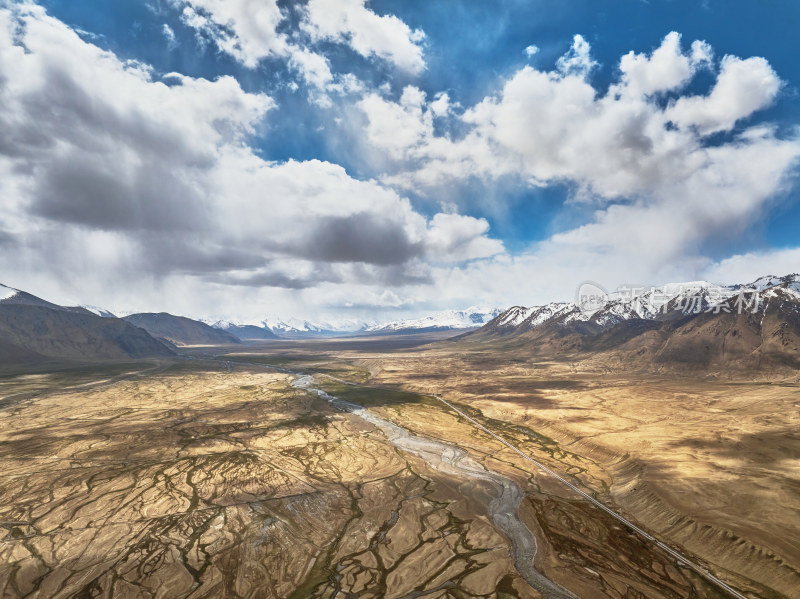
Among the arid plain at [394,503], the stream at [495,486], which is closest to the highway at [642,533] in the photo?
the arid plain at [394,503]

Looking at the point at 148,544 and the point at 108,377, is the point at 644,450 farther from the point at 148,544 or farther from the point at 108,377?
the point at 108,377

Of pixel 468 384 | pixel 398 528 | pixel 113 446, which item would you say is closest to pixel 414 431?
pixel 398 528

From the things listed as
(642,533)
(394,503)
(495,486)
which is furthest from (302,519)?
(642,533)

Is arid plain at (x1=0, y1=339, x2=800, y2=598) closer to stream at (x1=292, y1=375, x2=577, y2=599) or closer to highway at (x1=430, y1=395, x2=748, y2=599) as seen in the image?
stream at (x1=292, y1=375, x2=577, y2=599)

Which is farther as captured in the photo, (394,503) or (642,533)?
(394,503)

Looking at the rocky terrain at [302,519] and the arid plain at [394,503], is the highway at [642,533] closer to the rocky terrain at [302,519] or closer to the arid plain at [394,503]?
the arid plain at [394,503]

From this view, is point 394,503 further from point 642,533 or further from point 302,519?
point 642,533
